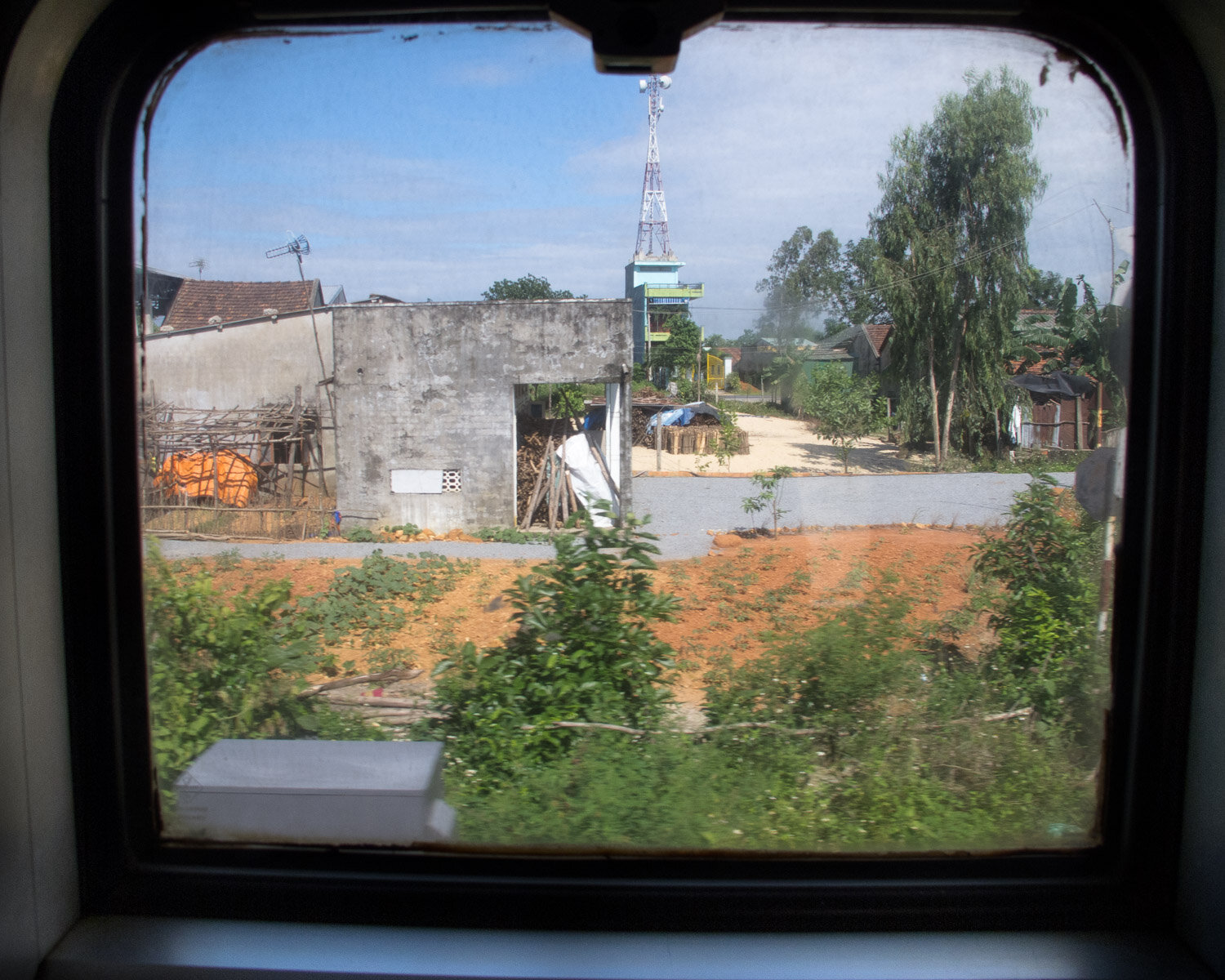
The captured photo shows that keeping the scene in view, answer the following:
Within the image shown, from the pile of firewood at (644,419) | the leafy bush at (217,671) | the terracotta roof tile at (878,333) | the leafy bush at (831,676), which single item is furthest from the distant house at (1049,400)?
the leafy bush at (217,671)

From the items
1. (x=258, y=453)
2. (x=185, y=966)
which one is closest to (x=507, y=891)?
(x=185, y=966)

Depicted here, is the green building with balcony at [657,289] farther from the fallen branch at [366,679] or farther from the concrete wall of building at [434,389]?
the fallen branch at [366,679]

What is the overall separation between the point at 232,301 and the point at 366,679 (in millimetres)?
892

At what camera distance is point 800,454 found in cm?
195

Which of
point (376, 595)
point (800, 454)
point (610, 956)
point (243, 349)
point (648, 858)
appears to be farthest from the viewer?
point (243, 349)

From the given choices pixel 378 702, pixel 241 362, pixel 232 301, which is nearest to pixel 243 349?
pixel 241 362

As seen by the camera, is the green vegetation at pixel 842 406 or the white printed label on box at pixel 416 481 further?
the white printed label on box at pixel 416 481

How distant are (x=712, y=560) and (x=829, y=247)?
750 millimetres

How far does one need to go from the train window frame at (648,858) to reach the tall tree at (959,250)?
20cm

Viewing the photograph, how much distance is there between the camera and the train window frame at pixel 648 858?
1242 mm

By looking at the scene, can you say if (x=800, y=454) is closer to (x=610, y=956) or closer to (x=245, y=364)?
(x=610, y=956)

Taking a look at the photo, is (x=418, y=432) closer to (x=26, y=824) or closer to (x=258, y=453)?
(x=258, y=453)

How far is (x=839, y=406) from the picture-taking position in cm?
199

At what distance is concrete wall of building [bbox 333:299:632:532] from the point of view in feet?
7.41
